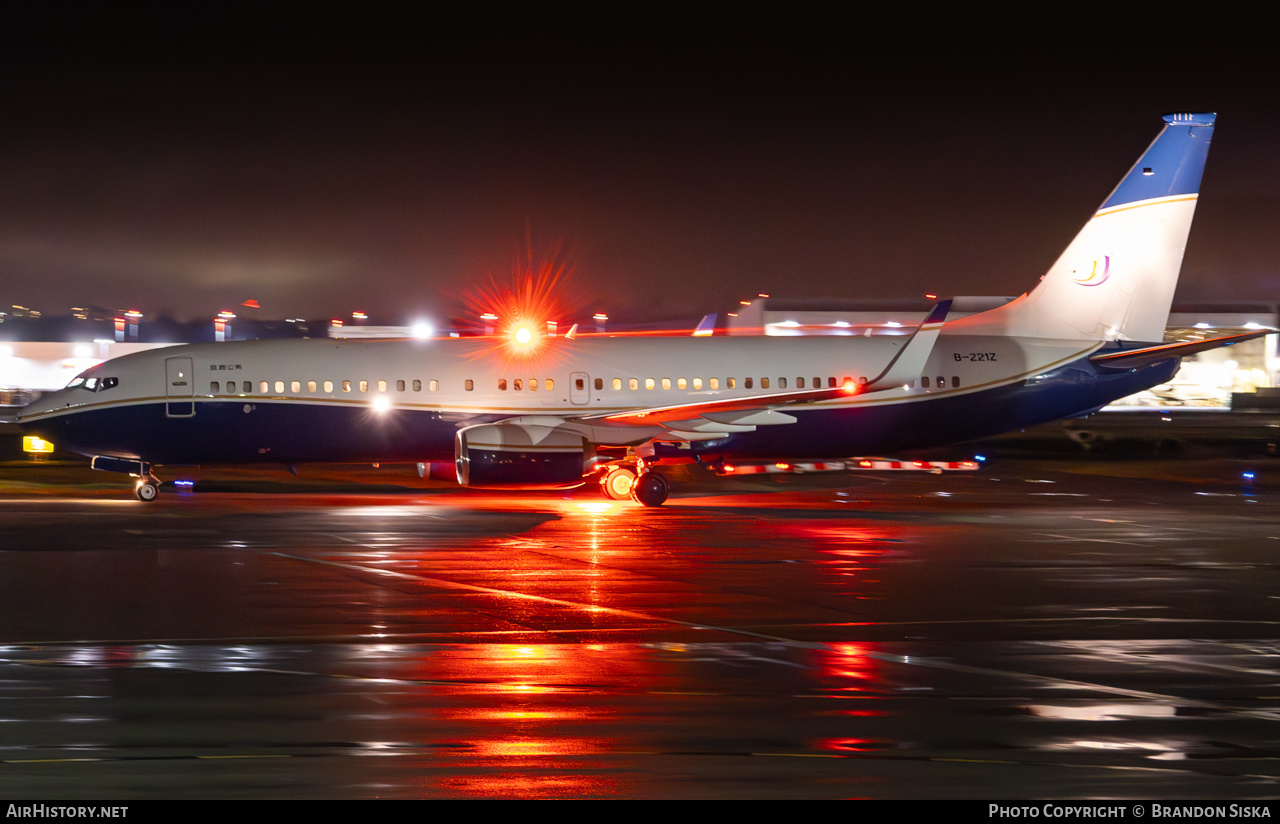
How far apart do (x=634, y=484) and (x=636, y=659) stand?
1605 cm

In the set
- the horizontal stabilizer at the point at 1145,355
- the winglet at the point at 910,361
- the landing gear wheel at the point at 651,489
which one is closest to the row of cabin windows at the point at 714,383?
the winglet at the point at 910,361

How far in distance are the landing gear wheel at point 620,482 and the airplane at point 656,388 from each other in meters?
0.03

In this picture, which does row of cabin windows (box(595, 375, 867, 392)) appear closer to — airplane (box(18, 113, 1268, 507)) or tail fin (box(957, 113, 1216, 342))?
airplane (box(18, 113, 1268, 507))

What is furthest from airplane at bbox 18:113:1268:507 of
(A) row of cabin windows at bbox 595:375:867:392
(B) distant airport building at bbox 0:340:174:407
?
(B) distant airport building at bbox 0:340:174:407

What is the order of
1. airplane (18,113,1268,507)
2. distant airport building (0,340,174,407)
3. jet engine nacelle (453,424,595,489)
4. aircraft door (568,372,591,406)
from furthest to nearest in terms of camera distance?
A: 1. distant airport building (0,340,174,407)
2. aircraft door (568,372,591,406)
3. airplane (18,113,1268,507)
4. jet engine nacelle (453,424,595,489)

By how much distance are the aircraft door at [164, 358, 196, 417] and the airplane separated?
32 millimetres

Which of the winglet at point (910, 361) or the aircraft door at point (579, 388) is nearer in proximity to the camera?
the winglet at point (910, 361)

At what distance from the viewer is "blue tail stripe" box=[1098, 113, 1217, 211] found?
29.1 meters

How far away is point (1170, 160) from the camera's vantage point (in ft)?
95.7

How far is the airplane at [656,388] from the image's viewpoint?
2616 centimetres

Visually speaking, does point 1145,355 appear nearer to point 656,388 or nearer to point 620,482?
point 656,388

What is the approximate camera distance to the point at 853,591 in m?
14.4

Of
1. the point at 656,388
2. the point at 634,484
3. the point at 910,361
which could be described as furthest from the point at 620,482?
the point at 910,361

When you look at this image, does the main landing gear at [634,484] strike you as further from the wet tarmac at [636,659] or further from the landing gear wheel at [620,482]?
the wet tarmac at [636,659]
